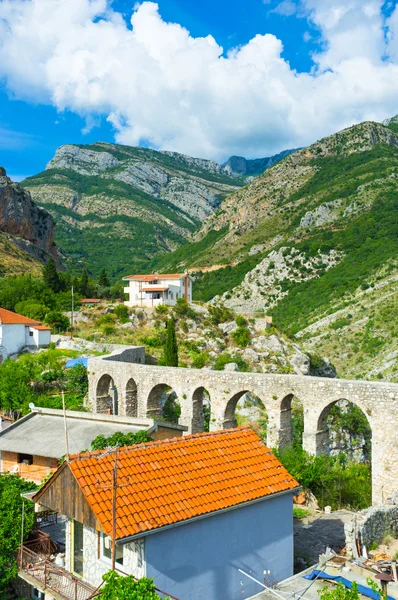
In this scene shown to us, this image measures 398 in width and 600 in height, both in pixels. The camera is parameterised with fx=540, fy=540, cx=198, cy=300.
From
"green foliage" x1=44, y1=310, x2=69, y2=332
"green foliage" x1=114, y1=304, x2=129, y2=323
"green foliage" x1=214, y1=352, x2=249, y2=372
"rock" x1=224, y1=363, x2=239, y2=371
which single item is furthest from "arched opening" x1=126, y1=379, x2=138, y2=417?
"green foliage" x1=44, y1=310, x2=69, y2=332

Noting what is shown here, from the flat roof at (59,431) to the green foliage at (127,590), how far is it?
12279 mm

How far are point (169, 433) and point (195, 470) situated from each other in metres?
11.4

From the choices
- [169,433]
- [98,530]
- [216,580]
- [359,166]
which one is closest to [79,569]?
[98,530]

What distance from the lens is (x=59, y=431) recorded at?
22.4 meters

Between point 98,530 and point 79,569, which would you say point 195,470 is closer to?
point 98,530

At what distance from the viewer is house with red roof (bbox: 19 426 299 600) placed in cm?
966

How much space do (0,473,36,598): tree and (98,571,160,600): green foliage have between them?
481cm

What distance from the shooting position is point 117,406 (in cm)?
3325

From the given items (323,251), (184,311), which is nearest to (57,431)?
(184,311)

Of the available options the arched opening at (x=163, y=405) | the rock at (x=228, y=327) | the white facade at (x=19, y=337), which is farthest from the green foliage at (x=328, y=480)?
the white facade at (x=19, y=337)

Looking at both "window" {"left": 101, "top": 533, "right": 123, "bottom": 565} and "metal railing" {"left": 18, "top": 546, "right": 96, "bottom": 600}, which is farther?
"metal railing" {"left": 18, "top": 546, "right": 96, "bottom": 600}

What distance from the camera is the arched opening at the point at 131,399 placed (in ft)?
104

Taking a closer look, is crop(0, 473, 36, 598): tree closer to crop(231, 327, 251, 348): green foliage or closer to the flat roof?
the flat roof

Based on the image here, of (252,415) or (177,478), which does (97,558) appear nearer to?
(177,478)
